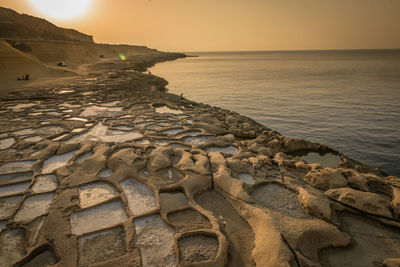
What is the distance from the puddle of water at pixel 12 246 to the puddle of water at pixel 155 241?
1162 millimetres

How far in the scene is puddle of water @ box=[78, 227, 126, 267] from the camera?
86.9 inches

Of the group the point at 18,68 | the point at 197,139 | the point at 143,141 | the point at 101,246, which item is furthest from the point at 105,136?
the point at 18,68

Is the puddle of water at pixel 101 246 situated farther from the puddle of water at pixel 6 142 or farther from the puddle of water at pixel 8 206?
the puddle of water at pixel 6 142

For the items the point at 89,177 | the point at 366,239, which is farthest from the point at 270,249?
the point at 89,177

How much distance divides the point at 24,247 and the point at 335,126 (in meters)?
10.1

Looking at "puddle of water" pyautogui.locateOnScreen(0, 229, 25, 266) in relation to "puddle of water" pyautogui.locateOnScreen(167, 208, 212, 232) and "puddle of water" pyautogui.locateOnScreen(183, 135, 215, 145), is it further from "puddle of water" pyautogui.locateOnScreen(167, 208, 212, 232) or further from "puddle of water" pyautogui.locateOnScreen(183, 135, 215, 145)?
"puddle of water" pyautogui.locateOnScreen(183, 135, 215, 145)

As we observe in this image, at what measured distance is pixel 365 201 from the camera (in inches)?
114

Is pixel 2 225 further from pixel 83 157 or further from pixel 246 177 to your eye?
pixel 246 177

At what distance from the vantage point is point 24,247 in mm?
2322

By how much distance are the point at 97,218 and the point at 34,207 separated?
0.93 metres

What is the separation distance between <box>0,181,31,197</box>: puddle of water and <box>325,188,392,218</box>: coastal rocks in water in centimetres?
460

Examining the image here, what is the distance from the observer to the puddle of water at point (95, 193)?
3.05 m

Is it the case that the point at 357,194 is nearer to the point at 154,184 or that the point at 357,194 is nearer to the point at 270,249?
the point at 270,249

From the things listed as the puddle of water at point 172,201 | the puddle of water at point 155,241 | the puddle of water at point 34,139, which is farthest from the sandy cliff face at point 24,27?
the puddle of water at point 155,241
